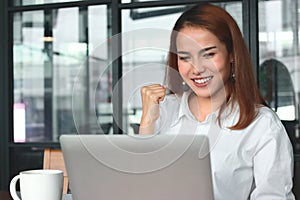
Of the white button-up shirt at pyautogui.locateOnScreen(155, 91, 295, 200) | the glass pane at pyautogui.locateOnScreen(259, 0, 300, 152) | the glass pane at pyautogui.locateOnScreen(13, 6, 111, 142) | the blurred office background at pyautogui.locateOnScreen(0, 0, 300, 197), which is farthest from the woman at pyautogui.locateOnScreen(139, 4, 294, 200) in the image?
the glass pane at pyautogui.locateOnScreen(13, 6, 111, 142)

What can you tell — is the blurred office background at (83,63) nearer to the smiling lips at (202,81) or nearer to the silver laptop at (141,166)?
the smiling lips at (202,81)

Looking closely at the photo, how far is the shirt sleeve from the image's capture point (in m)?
1.46

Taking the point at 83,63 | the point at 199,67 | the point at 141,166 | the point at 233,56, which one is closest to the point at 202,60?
the point at 199,67

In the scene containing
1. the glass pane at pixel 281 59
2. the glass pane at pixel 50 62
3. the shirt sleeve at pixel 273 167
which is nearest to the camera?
the shirt sleeve at pixel 273 167

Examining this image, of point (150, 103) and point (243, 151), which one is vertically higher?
point (150, 103)

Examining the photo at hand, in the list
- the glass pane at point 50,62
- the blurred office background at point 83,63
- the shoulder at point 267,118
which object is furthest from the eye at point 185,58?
the glass pane at point 50,62

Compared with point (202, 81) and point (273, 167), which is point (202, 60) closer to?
point (202, 81)

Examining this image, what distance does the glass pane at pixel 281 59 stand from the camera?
3111 mm

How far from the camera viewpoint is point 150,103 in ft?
5.05

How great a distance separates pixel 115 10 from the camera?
3.03 m

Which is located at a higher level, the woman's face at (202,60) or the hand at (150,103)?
the woman's face at (202,60)

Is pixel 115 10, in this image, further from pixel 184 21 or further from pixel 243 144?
pixel 243 144

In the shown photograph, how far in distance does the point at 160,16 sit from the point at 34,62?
106 cm

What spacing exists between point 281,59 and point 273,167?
2.21m
